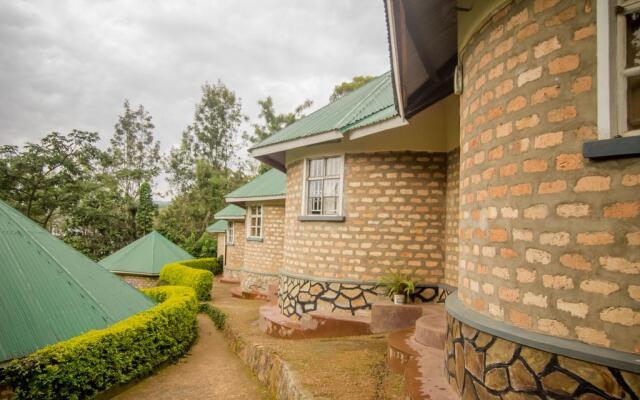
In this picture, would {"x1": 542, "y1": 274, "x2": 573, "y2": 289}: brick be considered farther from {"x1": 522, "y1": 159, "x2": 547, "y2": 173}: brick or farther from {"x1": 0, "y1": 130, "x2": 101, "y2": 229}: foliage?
{"x1": 0, "y1": 130, "x2": 101, "y2": 229}: foliage

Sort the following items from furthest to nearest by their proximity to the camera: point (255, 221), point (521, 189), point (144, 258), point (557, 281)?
point (144, 258)
point (255, 221)
point (521, 189)
point (557, 281)

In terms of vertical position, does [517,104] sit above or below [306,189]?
above

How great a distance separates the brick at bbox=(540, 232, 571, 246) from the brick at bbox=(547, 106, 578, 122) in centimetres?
75

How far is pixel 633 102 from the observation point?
2447mm

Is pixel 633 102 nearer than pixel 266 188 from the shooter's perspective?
Yes

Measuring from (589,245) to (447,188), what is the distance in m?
5.30

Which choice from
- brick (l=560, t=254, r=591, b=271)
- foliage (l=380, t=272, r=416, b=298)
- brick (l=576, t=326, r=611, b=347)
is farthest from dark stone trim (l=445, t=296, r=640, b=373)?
foliage (l=380, t=272, r=416, b=298)

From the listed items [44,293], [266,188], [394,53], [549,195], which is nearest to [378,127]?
[394,53]

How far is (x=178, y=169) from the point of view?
41.7 m

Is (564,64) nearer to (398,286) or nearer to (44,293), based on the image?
(398,286)

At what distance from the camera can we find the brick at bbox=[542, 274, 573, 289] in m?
2.60

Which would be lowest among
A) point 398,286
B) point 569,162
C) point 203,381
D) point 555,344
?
point 203,381

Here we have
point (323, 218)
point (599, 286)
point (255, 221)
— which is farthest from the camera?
point (255, 221)

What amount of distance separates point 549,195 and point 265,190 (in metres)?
13.7
